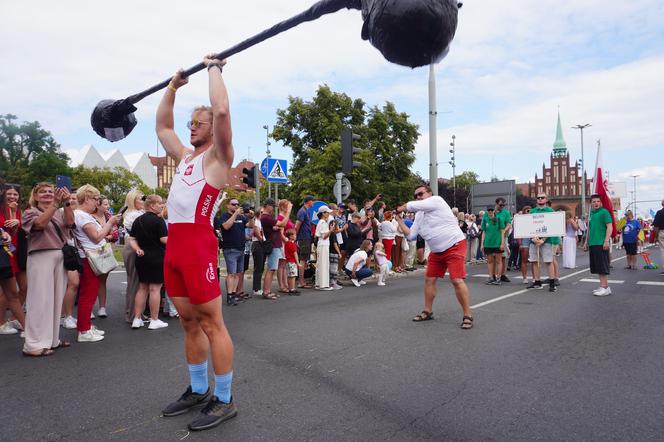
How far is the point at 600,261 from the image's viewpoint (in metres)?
8.48

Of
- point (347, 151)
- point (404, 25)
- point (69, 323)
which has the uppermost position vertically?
point (347, 151)

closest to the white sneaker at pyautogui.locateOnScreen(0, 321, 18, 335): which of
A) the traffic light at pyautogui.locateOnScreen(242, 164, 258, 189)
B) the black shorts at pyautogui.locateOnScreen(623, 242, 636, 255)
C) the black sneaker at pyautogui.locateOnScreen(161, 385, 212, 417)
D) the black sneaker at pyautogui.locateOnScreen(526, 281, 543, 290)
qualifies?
the black sneaker at pyautogui.locateOnScreen(161, 385, 212, 417)

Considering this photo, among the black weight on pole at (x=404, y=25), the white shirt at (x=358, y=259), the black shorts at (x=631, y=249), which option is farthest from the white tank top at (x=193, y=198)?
the black shorts at (x=631, y=249)

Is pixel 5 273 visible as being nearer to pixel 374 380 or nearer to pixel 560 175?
pixel 374 380

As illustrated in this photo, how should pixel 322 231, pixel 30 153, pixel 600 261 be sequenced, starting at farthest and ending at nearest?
1. pixel 30 153
2. pixel 322 231
3. pixel 600 261

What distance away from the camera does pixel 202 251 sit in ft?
9.71

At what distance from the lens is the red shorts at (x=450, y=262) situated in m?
5.98

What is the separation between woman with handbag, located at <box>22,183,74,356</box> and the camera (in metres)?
4.76

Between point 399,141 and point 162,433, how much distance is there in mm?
34842

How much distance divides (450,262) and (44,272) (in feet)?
15.8

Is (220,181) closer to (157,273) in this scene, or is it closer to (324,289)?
(157,273)

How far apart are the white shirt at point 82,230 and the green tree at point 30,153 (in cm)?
5332

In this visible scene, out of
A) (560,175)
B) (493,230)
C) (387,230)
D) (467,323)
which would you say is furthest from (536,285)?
(560,175)

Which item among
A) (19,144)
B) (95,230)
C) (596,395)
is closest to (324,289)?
(95,230)
